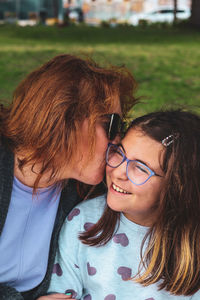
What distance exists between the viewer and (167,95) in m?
6.85

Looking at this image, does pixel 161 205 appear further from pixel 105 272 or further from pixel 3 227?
pixel 3 227

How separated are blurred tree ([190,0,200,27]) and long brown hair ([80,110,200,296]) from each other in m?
18.4

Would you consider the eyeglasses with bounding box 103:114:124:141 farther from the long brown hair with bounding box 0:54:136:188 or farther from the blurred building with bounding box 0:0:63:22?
the blurred building with bounding box 0:0:63:22

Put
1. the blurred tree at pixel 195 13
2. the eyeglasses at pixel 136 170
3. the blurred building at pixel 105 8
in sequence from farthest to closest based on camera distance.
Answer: the blurred building at pixel 105 8 < the blurred tree at pixel 195 13 < the eyeglasses at pixel 136 170

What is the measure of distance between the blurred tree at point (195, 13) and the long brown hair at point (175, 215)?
18.4m

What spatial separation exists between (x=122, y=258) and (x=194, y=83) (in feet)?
19.6

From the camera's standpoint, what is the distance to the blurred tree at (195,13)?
19.0m

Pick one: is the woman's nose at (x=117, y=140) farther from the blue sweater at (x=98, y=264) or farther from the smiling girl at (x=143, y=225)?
the blue sweater at (x=98, y=264)

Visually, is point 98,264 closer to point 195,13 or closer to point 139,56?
point 139,56

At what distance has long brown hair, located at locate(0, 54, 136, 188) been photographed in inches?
82.4

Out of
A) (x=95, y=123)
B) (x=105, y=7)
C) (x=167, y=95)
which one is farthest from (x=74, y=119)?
(x=105, y=7)

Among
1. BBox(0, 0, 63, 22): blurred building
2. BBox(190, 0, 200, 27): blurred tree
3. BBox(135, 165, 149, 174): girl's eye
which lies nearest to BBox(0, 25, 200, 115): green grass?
BBox(135, 165, 149, 174): girl's eye

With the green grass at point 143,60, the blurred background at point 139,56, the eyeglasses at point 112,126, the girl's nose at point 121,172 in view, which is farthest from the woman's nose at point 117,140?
the green grass at point 143,60

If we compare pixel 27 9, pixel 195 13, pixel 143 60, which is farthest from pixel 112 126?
pixel 27 9
